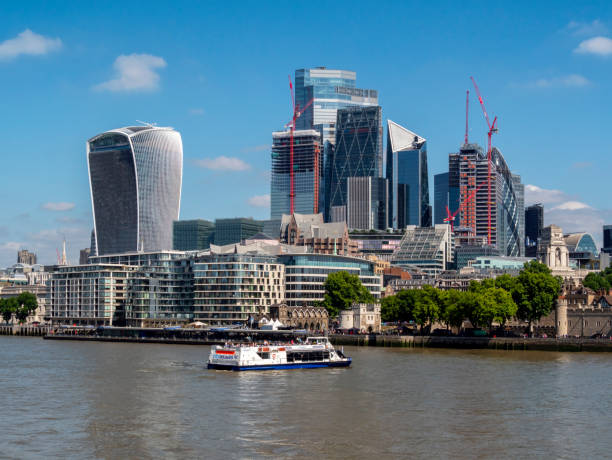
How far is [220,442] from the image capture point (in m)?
56.5

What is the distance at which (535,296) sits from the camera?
491 feet

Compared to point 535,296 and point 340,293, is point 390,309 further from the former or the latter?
point 535,296

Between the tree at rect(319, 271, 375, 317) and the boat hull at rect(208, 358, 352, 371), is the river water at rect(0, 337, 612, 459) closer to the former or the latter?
the boat hull at rect(208, 358, 352, 371)

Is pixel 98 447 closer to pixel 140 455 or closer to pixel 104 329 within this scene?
pixel 140 455

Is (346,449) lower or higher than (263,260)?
lower

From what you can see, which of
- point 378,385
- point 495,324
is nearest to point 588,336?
point 495,324

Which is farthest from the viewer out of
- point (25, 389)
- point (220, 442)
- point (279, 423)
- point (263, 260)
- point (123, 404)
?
point (263, 260)

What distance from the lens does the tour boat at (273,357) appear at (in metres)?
101

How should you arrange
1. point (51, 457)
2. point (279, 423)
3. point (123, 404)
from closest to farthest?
1. point (51, 457)
2. point (279, 423)
3. point (123, 404)

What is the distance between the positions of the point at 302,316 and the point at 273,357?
82295 millimetres

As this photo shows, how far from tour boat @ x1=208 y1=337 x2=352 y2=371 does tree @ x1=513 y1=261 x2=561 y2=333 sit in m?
51.4

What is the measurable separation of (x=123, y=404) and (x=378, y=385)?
78.7ft

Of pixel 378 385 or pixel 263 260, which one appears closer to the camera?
pixel 378 385

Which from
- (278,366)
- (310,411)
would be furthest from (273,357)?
(310,411)
